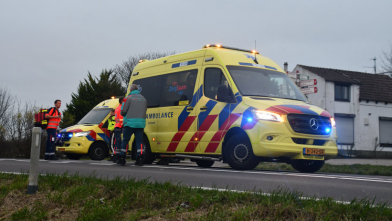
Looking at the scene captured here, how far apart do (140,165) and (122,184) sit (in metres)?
5.73

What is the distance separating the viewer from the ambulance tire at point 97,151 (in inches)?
683

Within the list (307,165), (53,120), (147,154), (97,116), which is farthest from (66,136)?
(307,165)

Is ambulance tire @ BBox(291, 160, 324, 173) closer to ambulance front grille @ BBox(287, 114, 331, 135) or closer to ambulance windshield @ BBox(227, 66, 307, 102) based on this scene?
ambulance front grille @ BBox(287, 114, 331, 135)

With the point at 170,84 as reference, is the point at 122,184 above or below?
below

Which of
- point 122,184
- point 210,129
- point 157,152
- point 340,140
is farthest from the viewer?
point 340,140

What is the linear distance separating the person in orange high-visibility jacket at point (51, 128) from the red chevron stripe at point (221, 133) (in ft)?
21.6

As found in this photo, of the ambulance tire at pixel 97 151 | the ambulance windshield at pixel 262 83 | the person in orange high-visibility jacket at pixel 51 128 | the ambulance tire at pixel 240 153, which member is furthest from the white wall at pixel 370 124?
the ambulance tire at pixel 240 153

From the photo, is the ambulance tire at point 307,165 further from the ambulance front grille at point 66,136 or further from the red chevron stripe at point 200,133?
the ambulance front grille at point 66,136

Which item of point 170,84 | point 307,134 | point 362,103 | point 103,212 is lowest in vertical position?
point 103,212

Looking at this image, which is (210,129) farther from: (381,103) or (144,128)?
(381,103)

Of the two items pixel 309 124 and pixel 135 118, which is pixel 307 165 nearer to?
pixel 309 124

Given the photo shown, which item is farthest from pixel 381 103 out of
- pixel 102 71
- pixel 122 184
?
pixel 122 184

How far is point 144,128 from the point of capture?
12758 mm

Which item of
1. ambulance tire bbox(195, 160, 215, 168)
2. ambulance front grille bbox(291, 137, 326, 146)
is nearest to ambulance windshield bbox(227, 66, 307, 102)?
ambulance front grille bbox(291, 137, 326, 146)
